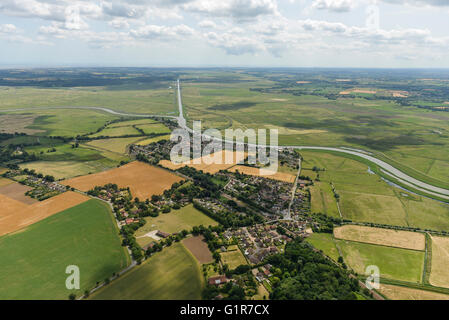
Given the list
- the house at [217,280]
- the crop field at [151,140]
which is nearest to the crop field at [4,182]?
the crop field at [151,140]

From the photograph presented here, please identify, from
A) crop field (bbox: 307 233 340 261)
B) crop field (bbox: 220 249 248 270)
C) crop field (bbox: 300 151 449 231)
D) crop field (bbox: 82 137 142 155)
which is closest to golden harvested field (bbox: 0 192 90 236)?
crop field (bbox: 82 137 142 155)

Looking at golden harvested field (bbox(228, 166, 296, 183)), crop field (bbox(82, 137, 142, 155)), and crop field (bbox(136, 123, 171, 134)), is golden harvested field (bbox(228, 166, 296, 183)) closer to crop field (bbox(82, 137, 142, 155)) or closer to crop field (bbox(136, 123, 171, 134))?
crop field (bbox(82, 137, 142, 155))

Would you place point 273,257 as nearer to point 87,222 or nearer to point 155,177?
point 87,222

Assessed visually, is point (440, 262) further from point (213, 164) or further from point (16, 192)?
point (16, 192)

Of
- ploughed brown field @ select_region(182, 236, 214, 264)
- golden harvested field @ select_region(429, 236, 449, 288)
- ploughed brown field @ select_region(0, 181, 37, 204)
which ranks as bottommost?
golden harvested field @ select_region(429, 236, 449, 288)
